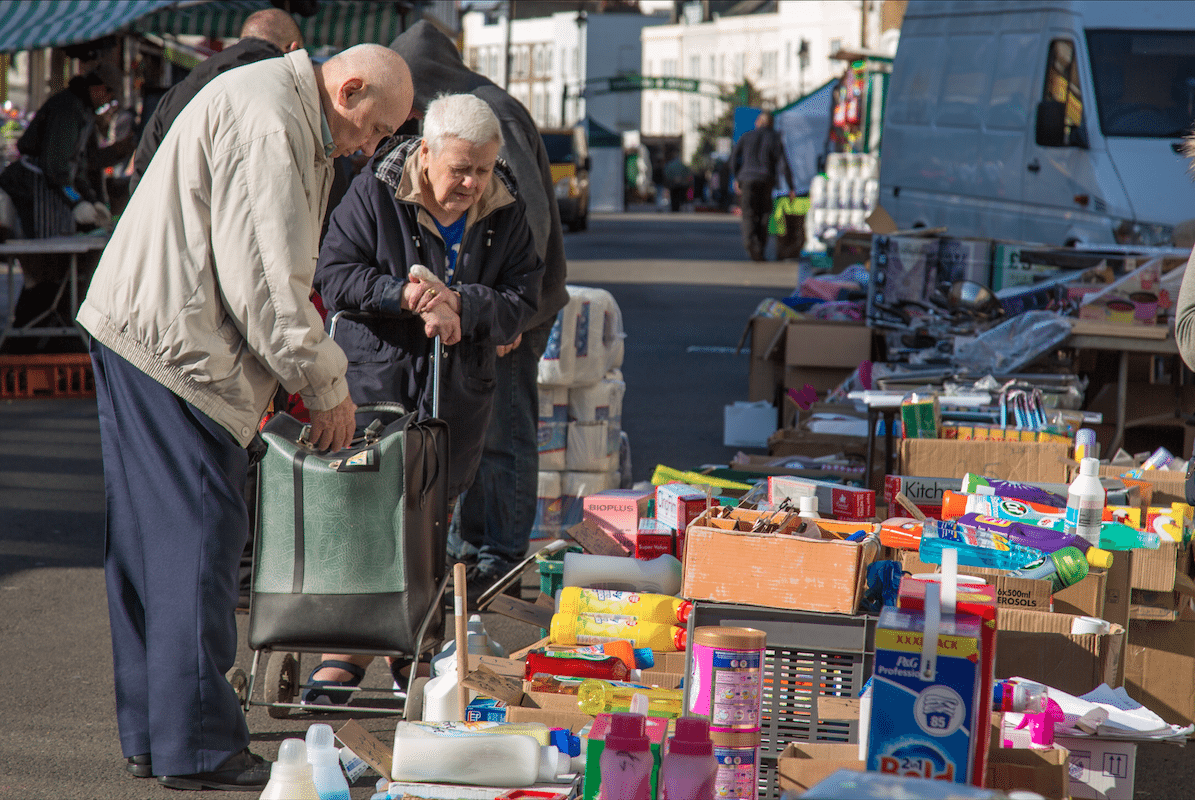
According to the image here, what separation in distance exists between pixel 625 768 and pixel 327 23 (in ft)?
41.0

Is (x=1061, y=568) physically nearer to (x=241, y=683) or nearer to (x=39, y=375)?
(x=241, y=683)

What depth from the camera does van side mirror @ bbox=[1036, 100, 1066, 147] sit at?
9.96m

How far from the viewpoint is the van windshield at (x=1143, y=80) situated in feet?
31.9

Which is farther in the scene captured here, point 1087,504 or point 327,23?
point 327,23

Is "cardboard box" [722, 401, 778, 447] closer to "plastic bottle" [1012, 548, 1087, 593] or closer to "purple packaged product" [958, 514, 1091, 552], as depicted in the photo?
"purple packaged product" [958, 514, 1091, 552]

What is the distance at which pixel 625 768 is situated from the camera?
226 centimetres

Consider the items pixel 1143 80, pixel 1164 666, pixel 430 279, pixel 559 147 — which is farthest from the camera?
pixel 559 147

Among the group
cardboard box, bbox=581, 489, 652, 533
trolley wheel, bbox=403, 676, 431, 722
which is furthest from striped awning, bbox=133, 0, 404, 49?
trolley wheel, bbox=403, 676, 431, 722

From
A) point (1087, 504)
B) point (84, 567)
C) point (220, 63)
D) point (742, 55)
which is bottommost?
point (84, 567)

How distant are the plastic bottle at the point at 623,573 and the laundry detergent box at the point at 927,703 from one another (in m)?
1.76

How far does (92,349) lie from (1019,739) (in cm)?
236

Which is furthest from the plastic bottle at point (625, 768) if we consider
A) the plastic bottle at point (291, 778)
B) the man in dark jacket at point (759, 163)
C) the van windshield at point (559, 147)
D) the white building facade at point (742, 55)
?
the white building facade at point (742, 55)

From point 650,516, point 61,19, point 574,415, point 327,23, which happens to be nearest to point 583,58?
point 327,23

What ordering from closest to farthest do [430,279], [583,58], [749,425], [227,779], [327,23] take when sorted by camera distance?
[227,779] → [430,279] → [749,425] → [327,23] → [583,58]
